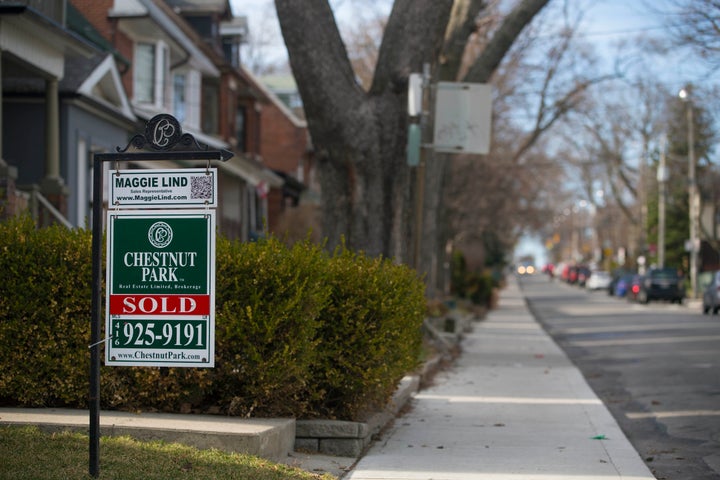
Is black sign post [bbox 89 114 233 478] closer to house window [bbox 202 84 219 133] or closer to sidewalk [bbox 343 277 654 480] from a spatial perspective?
sidewalk [bbox 343 277 654 480]

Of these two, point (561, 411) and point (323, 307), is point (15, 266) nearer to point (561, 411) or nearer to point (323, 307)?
point (323, 307)

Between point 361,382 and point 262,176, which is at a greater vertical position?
point 262,176

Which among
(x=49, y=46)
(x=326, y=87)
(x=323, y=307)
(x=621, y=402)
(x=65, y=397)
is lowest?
(x=621, y=402)

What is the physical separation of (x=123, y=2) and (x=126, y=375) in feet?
59.9

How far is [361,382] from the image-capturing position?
29.0ft

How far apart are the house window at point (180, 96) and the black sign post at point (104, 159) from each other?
22562mm

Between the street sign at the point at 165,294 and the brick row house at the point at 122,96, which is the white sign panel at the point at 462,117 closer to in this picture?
the brick row house at the point at 122,96

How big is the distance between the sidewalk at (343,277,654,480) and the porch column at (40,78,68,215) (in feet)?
22.8

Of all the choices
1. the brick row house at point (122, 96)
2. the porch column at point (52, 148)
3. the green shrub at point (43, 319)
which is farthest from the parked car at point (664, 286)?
the green shrub at point (43, 319)

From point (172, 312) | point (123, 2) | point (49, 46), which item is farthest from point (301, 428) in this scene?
point (123, 2)

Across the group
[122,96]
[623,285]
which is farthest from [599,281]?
[122,96]

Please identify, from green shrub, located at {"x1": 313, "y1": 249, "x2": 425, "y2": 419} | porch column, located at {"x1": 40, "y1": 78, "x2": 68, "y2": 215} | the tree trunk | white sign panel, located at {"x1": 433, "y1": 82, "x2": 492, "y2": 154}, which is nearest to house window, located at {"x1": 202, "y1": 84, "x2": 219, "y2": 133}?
porch column, located at {"x1": 40, "y1": 78, "x2": 68, "y2": 215}

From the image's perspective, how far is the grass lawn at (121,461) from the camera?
6.41m

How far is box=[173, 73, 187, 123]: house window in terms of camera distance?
29.1 m
